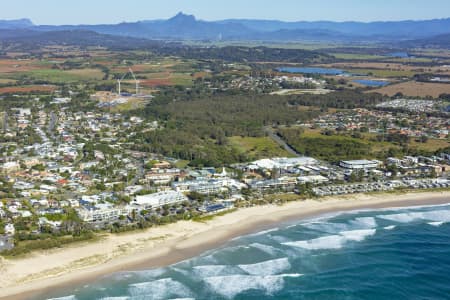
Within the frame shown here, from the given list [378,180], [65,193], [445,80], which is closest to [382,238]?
[378,180]

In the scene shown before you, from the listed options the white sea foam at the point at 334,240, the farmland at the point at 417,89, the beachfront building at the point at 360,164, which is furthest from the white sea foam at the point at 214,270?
the farmland at the point at 417,89

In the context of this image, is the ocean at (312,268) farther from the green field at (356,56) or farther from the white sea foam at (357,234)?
the green field at (356,56)

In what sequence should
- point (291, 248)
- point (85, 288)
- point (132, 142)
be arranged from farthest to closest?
point (132, 142), point (291, 248), point (85, 288)

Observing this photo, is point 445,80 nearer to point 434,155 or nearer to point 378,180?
point 434,155

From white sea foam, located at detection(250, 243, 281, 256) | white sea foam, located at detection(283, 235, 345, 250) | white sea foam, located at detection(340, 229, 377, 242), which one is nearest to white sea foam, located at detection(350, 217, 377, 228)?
white sea foam, located at detection(340, 229, 377, 242)

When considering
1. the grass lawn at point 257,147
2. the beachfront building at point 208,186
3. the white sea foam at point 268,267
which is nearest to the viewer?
the white sea foam at point 268,267

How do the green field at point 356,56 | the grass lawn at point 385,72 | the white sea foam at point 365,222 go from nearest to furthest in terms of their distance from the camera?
the white sea foam at point 365,222 < the grass lawn at point 385,72 < the green field at point 356,56
